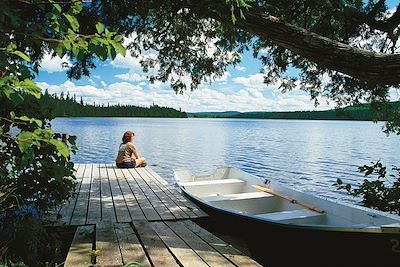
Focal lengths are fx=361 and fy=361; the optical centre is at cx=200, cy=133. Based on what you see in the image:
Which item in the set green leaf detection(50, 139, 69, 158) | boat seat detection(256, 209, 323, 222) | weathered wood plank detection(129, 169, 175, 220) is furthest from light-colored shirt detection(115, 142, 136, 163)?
green leaf detection(50, 139, 69, 158)

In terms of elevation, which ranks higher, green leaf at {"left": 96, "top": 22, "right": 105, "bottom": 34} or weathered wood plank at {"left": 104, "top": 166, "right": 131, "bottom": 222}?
green leaf at {"left": 96, "top": 22, "right": 105, "bottom": 34}

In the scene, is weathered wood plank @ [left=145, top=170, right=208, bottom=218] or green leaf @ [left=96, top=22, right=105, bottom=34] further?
weathered wood plank @ [left=145, top=170, right=208, bottom=218]

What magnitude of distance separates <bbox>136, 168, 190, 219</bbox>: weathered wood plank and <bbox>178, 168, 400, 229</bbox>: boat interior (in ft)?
2.21

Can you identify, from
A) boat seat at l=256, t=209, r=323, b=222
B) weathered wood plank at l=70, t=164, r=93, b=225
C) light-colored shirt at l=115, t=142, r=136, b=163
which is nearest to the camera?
weathered wood plank at l=70, t=164, r=93, b=225

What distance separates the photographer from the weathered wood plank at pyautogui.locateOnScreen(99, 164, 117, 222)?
600cm

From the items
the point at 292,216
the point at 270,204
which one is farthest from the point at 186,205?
the point at 270,204

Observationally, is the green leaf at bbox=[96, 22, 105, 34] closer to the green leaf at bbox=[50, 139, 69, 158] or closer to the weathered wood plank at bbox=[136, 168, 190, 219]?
the green leaf at bbox=[50, 139, 69, 158]

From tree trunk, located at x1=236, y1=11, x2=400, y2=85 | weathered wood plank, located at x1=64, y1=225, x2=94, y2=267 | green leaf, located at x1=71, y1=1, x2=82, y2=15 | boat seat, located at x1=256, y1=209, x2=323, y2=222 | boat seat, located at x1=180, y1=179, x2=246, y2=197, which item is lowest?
boat seat, located at x1=180, y1=179, x2=246, y2=197

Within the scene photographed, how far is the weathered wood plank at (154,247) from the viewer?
3745 mm

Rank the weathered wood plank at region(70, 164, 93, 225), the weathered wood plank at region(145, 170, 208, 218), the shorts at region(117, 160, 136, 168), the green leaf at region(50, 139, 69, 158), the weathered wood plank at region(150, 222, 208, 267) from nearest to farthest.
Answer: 1. the green leaf at region(50, 139, 69, 158)
2. the weathered wood plank at region(150, 222, 208, 267)
3. the weathered wood plank at region(70, 164, 93, 225)
4. the weathered wood plank at region(145, 170, 208, 218)
5. the shorts at region(117, 160, 136, 168)

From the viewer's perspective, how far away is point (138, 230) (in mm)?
4902

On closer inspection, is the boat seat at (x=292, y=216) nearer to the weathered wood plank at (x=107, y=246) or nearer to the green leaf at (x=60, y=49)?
the weathered wood plank at (x=107, y=246)

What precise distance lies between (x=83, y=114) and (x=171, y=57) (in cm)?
14222

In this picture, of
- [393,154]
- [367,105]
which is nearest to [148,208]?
[367,105]
